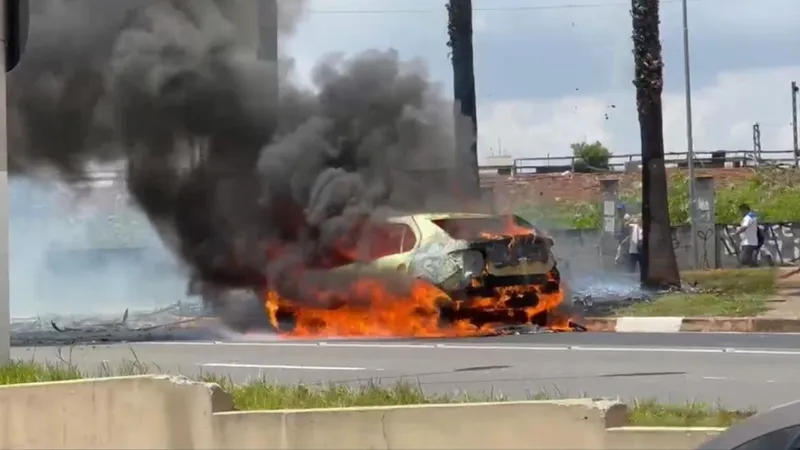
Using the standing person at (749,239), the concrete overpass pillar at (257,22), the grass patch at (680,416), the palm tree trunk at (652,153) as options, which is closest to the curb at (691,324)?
the palm tree trunk at (652,153)

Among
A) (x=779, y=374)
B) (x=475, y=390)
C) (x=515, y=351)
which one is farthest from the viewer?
(x=515, y=351)

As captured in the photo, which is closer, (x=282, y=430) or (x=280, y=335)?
(x=282, y=430)

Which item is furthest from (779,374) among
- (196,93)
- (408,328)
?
(196,93)

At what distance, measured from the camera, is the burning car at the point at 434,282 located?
Result: 14.1m

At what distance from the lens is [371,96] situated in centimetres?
1691

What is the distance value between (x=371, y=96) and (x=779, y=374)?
7581 millimetres

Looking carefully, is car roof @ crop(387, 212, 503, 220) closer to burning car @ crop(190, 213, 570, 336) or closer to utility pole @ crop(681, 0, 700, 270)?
burning car @ crop(190, 213, 570, 336)

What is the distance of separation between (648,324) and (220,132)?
598 centimetres

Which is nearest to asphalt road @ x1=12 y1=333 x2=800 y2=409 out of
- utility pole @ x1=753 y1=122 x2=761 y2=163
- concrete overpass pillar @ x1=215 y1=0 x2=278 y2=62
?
concrete overpass pillar @ x1=215 y1=0 x2=278 y2=62

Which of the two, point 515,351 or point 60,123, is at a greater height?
point 60,123

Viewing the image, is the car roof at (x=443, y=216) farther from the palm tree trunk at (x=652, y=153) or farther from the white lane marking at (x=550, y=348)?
the palm tree trunk at (x=652, y=153)

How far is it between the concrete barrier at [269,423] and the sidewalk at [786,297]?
10550 mm

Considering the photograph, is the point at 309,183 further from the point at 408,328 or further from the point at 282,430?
the point at 282,430

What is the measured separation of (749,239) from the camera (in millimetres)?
23781
